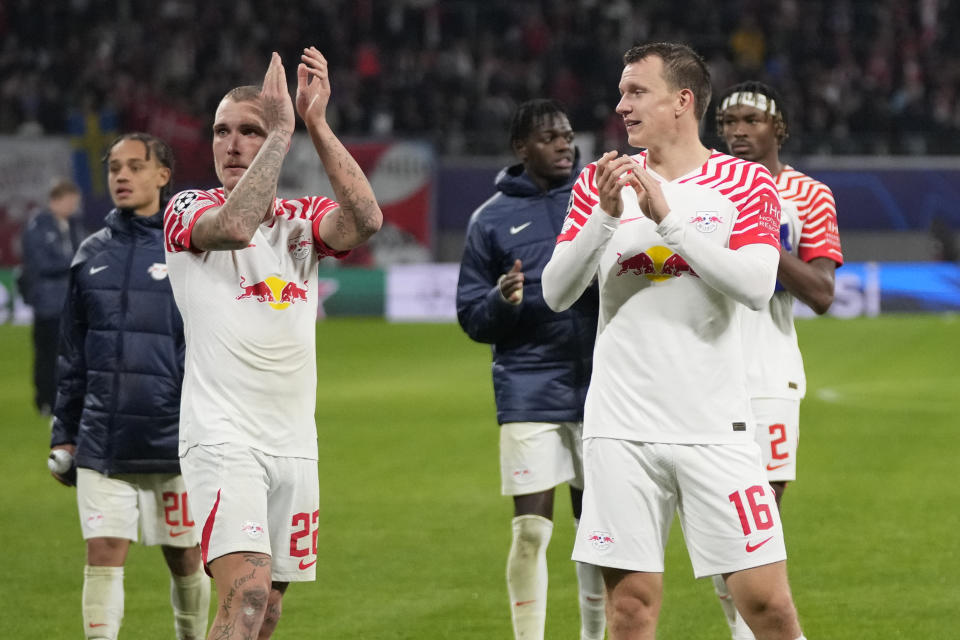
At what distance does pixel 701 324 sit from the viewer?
4.40 metres

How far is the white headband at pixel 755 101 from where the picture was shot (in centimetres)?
589

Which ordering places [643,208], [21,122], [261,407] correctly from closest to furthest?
[643,208], [261,407], [21,122]

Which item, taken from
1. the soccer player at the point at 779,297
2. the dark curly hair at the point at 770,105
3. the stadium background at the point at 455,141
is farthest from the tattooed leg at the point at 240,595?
the stadium background at the point at 455,141

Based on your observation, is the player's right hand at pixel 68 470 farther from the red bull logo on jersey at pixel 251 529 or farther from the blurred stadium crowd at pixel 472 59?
the blurred stadium crowd at pixel 472 59

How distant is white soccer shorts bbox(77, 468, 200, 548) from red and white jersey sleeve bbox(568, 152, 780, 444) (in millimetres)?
2196

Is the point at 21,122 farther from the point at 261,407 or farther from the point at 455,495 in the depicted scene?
the point at 261,407

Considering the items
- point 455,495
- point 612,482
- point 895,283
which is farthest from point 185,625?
point 895,283

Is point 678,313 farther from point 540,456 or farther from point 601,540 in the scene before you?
point 540,456

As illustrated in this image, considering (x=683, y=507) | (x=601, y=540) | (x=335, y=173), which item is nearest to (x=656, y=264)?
(x=683, y=507)

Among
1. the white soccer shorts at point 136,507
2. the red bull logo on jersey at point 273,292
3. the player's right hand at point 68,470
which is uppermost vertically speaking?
the red bull logo on jersey at point 273,292

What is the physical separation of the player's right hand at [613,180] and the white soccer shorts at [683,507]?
28.9 inches

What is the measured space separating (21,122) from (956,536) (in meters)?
23.8

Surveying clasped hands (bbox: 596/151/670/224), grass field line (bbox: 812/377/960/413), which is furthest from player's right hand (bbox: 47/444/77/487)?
grass field line (bbox: 812/377/960/413)

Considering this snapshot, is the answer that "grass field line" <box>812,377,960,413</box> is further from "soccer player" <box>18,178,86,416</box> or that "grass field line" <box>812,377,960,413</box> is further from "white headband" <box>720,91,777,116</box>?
"white headband" <box>720,91,777,116</box>
